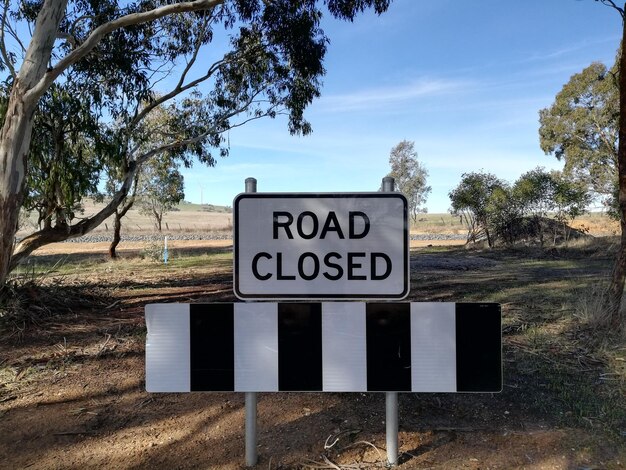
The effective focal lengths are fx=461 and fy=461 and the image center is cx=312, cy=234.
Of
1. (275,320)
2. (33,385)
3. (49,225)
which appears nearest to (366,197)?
(275,320)

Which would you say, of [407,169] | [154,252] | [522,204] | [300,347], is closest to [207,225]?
[407,169]

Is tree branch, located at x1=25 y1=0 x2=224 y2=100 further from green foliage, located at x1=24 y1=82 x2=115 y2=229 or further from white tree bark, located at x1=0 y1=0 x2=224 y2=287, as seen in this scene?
green foliage, located at x1=24 y1=82 x2=115 y2=229

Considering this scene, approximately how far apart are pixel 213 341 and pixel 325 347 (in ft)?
1.67

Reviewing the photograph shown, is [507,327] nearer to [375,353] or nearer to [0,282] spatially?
[375,353]

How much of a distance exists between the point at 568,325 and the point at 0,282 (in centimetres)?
608

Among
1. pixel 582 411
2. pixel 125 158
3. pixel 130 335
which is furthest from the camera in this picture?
pixel 125 158

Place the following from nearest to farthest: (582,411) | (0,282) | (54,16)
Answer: (582,411) → (0,282) → (54,16)

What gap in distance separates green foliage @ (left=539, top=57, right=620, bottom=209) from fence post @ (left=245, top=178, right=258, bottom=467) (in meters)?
22.4

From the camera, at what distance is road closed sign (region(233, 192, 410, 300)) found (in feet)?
6.63

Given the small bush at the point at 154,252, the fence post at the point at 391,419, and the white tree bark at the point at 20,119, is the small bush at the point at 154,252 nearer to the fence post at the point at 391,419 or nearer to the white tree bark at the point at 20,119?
the white tree bark at the point at 20,119

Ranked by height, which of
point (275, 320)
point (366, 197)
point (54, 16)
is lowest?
point (275, 320)

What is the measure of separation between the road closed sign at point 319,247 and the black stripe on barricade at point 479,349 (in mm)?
324

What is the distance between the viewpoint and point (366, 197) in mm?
2027

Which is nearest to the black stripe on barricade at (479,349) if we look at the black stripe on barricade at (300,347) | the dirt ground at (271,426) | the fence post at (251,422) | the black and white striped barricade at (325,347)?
the black and white striped barricade at (325,347)
